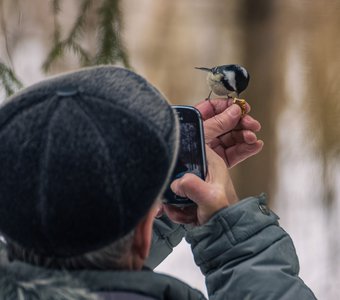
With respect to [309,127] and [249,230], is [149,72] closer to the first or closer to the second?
[309,127]

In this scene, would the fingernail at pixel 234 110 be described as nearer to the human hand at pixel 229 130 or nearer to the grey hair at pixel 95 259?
the human hand at pixel 229 130

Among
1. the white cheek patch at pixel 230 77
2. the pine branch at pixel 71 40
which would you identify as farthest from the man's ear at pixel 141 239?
the pine branch at pixel 71 40

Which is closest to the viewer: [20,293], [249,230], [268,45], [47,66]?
[20,293]

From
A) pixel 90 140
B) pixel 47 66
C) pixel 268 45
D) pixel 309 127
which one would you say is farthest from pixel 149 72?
pixel 90 140

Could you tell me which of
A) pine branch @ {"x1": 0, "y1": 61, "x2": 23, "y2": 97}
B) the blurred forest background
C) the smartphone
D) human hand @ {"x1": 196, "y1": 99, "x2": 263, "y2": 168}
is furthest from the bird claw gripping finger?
the blurred forest background

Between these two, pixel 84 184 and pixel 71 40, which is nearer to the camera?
pixel 84 184

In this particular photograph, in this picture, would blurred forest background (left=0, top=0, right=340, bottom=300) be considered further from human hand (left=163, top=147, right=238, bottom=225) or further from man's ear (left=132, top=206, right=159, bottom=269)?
man's ear (left=132, top=206, right=159, bottom=269)

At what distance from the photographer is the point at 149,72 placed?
2.98 metres

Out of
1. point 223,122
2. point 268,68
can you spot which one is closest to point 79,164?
point 223,122

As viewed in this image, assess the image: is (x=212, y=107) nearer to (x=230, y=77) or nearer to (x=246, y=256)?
(x=230, y=77)

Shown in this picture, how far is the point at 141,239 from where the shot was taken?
0.65 meters

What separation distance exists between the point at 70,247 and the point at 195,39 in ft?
8.34

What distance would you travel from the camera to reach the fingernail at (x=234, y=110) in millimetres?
1083

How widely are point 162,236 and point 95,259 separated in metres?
0.48
